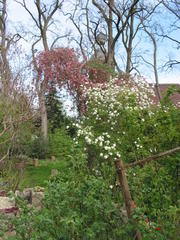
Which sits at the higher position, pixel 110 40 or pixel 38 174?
pixel 110 40

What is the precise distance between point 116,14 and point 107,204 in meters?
13.4

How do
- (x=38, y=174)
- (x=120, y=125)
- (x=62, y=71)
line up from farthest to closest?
(x=62, y=71) < (x=38, y=174) < (x=120, y=125)

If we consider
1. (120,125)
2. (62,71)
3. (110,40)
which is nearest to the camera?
(120,125)

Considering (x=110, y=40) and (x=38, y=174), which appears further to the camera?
(x=110, y=40)

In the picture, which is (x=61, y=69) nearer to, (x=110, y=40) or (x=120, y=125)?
(x=110, y=40)

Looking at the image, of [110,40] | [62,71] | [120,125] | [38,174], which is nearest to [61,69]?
[62,71]

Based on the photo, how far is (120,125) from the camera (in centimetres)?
534

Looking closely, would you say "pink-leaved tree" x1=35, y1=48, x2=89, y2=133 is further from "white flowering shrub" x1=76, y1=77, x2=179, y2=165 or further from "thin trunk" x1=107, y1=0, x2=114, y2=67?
"thin trunk" x1=107, y1=0, x2=114, y2=67

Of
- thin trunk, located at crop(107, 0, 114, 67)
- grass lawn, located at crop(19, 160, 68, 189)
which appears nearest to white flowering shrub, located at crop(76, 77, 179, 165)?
grass lawn, located at crop(19, 160, 68, 189)

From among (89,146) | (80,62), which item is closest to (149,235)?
(89,146)

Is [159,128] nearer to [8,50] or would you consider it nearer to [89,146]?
[89,146]

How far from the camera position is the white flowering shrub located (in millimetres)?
2928

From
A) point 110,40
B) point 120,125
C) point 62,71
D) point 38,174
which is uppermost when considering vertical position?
point 110,40

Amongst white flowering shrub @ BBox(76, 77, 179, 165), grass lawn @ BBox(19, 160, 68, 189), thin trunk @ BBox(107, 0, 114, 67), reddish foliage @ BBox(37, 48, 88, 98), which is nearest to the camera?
white flowering shrub @ BBox(76, 77, 179, 165)
